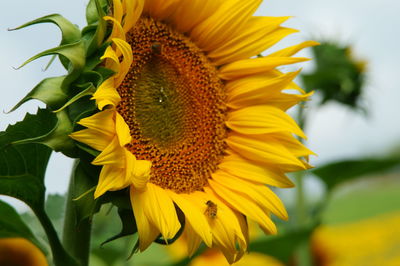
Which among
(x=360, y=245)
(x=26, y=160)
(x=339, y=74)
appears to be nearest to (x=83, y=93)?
(x=26, y=160)

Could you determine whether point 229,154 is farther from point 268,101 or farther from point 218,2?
point 218,2

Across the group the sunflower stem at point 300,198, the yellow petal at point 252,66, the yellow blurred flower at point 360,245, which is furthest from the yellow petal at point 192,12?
the yellow blurred flower at point 360,245

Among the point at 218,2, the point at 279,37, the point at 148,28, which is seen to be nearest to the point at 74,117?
the point at 148,28

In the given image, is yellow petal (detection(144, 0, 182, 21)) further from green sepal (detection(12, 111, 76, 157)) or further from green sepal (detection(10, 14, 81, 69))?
green sepal (detection(12, 111, 76, 157))

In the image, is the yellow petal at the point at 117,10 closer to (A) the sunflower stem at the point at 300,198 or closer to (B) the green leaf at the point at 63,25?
(B) the green leaf at the point at 63,25

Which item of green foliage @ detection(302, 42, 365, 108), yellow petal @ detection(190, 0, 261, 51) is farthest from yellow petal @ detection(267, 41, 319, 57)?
green foliage @ detection(302, 42, 365, 108)

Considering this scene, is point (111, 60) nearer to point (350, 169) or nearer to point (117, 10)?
point (117, 10)

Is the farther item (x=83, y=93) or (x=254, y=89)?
(x=254, y=89)
